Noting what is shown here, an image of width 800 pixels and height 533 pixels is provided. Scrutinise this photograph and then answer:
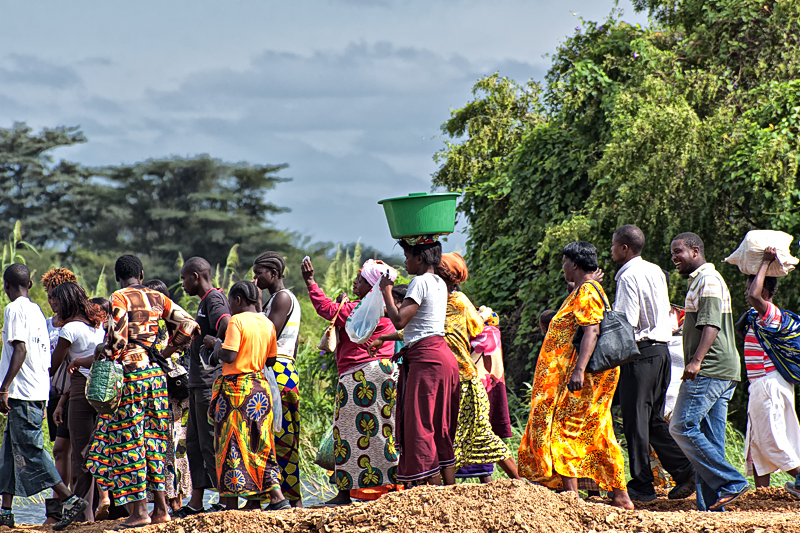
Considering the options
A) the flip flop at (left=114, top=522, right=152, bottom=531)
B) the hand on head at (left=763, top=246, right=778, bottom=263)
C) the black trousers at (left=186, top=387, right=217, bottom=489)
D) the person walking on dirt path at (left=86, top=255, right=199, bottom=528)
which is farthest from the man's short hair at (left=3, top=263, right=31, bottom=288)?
the hand on head at (left=763, top=246, right=778, bottom=263)

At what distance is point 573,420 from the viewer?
529 cm

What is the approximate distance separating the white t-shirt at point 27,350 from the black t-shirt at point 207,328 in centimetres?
105

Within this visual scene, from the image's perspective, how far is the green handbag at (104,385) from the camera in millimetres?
5062

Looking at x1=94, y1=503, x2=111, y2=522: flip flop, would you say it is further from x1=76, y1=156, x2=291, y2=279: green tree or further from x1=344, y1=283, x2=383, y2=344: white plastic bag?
x1=76, y1=156, x2=291, y2=279: green tree

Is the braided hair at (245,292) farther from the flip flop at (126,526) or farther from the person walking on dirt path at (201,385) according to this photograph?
the flip flop at (126,526)

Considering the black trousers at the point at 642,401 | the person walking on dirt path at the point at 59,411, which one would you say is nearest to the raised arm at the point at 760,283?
the black trousers at the point at 642,401

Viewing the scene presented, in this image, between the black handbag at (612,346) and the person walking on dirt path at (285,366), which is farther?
the person walking on dirt path at (285,366)

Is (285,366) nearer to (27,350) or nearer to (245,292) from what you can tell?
(245,292)

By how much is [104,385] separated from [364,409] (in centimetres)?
173

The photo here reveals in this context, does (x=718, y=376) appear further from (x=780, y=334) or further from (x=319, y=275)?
(x=319, y=275)

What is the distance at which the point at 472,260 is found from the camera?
12875mm

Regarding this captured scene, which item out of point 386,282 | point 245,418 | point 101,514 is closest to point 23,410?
point 101,514

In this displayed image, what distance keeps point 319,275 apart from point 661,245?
31.5 metres

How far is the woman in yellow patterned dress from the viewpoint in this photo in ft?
17.2
